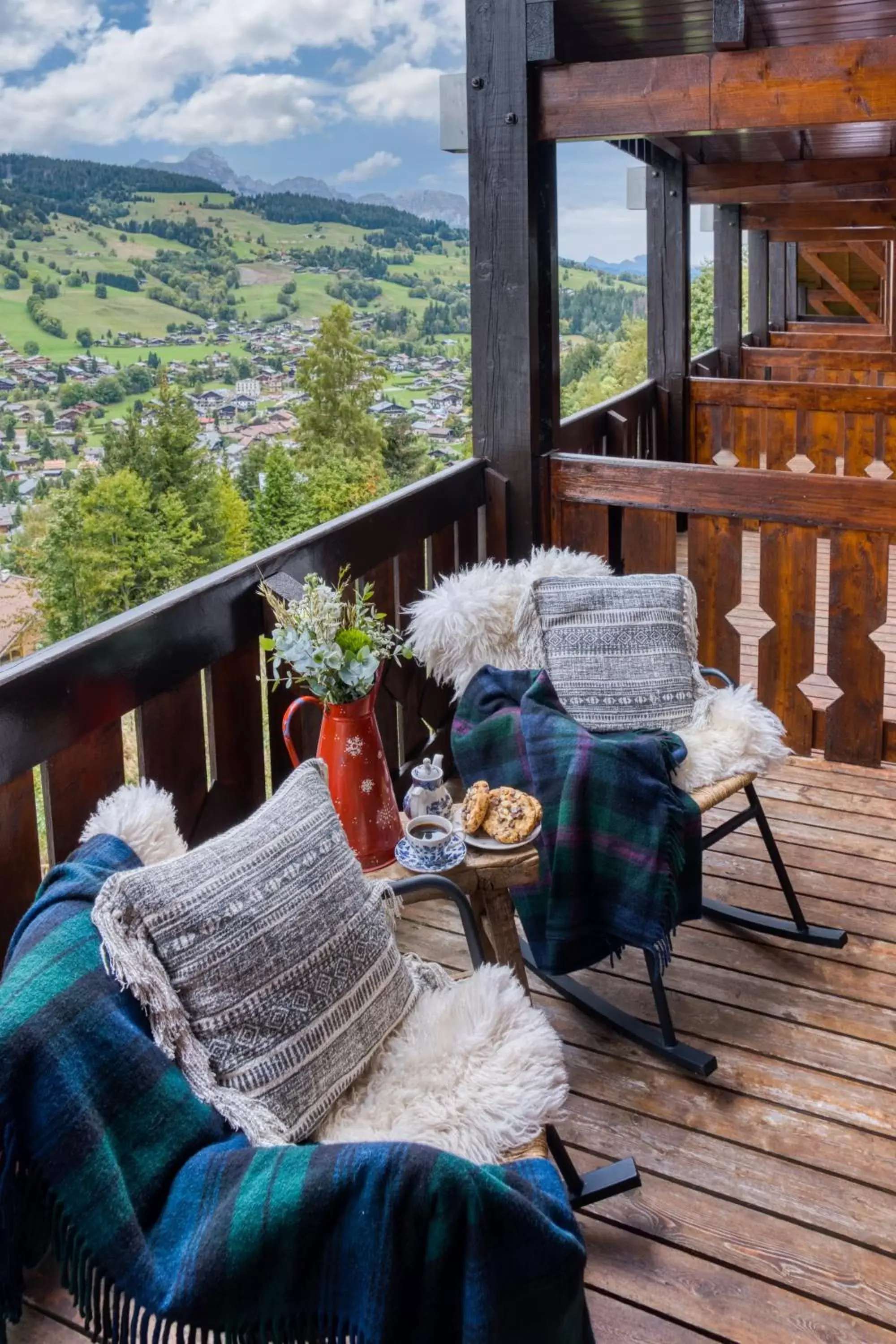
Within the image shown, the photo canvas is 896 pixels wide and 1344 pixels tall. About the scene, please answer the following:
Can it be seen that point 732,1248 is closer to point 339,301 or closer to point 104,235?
point 339,301

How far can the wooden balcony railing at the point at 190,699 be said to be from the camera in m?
1.76

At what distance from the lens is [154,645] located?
2.01 m

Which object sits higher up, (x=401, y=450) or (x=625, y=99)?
(x=625, y=99)

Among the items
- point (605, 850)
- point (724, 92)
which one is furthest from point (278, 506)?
point (605, 850)

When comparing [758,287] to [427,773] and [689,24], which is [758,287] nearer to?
[689,24]

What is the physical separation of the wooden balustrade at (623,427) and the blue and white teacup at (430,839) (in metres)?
1.98

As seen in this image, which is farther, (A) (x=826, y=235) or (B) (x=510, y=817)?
(A) (x=826, y=235)

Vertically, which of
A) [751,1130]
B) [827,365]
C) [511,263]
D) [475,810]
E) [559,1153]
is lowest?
[751,1130]

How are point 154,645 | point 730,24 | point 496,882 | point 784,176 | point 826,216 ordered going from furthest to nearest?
point 826,216 → point 784,176 → point 730,24 → point 154,645 → point 496,882

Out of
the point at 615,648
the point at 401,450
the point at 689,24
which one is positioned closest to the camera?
the point at 615,648

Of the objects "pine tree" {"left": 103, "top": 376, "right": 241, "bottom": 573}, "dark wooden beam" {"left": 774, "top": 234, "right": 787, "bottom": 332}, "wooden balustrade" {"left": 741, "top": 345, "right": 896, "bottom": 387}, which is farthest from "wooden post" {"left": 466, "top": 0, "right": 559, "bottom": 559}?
"dark wooden beam" {"left": 774, "top": 234, "right": 787, "bottom": 332}

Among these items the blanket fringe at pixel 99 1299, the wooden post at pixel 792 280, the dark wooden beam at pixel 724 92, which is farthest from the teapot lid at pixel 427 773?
the wooden post at pixel 792 280

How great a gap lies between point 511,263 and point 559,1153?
2461 mm

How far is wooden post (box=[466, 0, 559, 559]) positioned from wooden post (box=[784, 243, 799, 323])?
885cm
